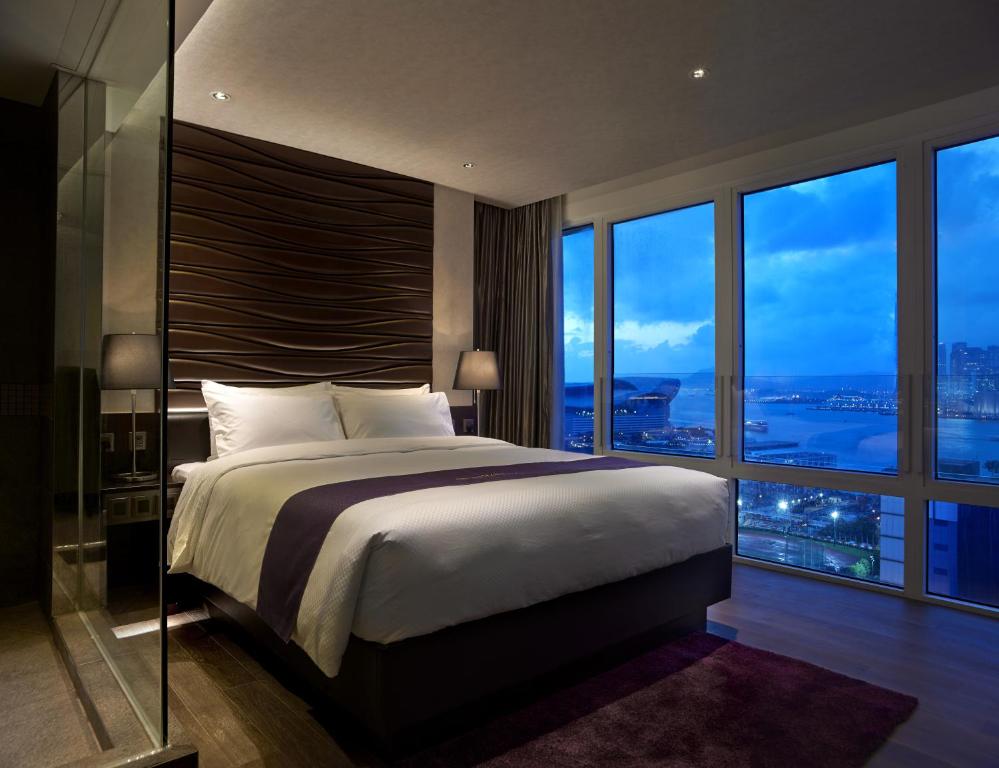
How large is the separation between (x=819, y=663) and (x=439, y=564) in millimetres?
1730

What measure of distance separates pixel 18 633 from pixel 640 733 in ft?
8.58

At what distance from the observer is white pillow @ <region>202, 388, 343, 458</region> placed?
11.2 feet

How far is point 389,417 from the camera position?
12.9ft

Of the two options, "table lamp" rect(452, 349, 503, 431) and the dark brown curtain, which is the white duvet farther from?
the dark brown curtain

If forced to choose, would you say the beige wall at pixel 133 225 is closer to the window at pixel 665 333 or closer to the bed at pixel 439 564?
the bed at pixel 439 564

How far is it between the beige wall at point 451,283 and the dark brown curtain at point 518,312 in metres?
0.20

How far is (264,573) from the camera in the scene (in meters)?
2.28

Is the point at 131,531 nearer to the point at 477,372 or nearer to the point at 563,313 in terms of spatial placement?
the point at 477,372

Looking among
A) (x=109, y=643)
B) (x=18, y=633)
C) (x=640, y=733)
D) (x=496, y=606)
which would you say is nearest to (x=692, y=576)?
(x=640, y=733)

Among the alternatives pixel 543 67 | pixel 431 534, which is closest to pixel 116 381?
pixel 431 534

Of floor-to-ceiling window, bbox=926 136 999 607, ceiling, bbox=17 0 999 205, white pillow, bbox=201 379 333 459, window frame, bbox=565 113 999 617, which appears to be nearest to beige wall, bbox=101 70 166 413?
ceiling, bbox=17 0 999 205

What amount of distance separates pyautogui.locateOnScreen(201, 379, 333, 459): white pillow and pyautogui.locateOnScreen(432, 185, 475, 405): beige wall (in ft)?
3.60

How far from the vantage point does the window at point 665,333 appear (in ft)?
14.9

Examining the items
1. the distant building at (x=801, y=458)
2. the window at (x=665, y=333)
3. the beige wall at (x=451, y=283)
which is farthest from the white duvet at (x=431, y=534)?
the beige wall at (x=451, y=283)
